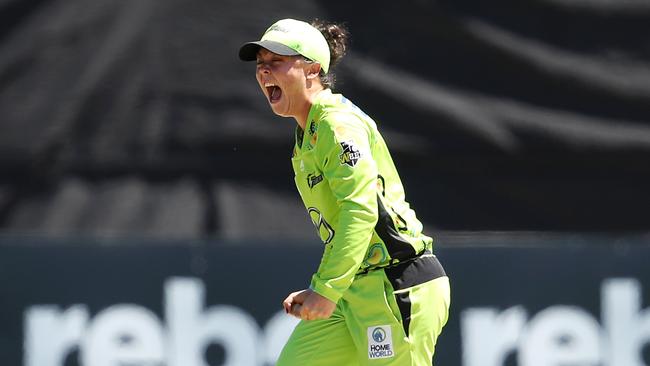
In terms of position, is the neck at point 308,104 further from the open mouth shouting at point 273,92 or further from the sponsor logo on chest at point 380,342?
the sponsor logo on chest at point 380,342

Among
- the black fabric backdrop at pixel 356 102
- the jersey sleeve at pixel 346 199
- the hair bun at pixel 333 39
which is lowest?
the jersey sleeve at pixel 346 199

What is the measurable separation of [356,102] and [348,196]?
220cm

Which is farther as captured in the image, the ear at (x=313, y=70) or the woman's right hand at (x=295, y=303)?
the ear at (x=313, y=70)

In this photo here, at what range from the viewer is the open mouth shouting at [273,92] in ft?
12.8

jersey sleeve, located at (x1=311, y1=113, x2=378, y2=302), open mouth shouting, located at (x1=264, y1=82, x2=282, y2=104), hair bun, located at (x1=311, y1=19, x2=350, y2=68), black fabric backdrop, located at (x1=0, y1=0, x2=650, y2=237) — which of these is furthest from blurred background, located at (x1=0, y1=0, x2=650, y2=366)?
jersey sleeve, located at (x1=311, y1=113, x2=378, y2=302)

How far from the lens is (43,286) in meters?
5.52

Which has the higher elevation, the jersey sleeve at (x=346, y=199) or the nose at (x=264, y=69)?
the nose at (x=264, y=69)

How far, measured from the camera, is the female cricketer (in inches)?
149

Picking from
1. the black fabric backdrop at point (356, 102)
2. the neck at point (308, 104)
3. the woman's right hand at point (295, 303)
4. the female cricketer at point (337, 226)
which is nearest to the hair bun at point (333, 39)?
the female cricketer at point (337, 226)

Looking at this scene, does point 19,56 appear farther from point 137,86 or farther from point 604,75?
point 604,75

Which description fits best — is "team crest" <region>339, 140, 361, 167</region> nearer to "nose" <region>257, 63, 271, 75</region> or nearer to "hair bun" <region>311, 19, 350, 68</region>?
"nose" <region>257, 63, 271, 75</region>

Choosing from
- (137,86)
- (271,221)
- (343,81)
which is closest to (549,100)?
(343,81)

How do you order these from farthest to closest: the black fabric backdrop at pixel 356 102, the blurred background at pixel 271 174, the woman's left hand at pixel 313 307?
the black fabric backdrop at pixel 356 102
the blurred background at pixel 271 174
the woman's left hand at pixel 313 307

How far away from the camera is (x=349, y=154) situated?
12.0ft
